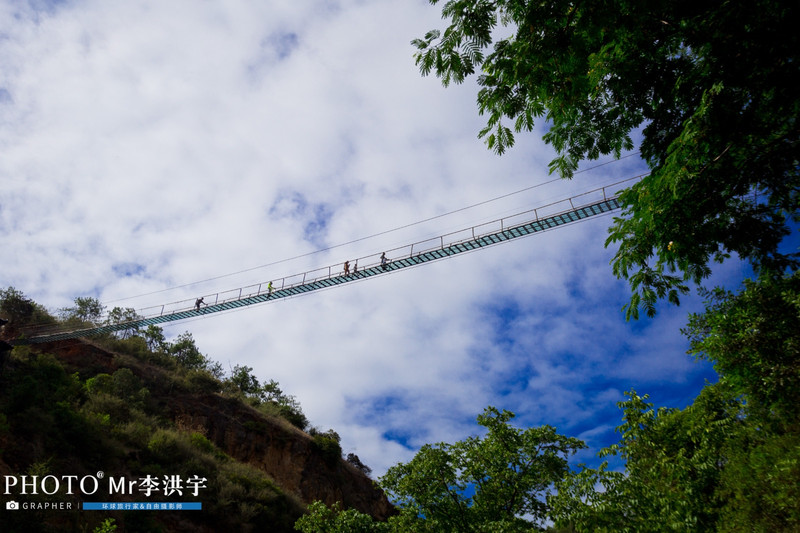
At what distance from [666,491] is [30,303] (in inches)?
1954

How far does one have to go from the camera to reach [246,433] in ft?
121

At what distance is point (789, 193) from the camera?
18.9ft

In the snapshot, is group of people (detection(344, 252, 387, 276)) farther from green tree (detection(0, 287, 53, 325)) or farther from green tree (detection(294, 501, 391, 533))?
green tree (detection(0, 287, 53, 325))

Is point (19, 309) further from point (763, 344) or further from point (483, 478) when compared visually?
point (763, 344)

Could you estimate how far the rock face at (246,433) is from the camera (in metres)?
35.6

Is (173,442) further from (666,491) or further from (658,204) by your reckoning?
(658,204)

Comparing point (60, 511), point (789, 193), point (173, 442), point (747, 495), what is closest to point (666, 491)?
point (747, 495)

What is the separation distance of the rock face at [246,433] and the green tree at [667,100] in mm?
35941

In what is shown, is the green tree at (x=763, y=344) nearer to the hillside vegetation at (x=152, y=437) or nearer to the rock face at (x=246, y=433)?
the hillside vegetation at (x=152, y=437)

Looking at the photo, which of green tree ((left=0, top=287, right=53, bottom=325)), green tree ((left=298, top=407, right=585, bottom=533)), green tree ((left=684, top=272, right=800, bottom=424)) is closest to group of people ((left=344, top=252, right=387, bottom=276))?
green tree ((left=298, top=407, right=585, bottom=533))

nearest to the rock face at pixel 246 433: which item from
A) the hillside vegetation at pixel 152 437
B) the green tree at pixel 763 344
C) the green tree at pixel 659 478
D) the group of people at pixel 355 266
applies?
the hillside vegetation at pixel 152 437

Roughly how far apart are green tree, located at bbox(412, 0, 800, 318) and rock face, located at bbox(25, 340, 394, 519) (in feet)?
118

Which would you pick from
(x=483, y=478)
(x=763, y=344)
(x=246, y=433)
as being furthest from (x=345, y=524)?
(x=246, y=433)

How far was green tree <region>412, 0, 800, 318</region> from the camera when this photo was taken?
454cm
